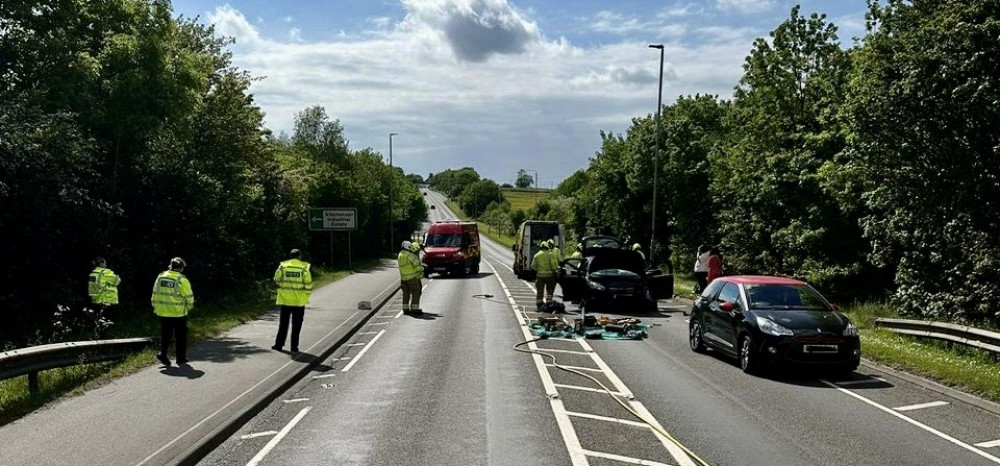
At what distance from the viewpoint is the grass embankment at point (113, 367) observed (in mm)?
9266

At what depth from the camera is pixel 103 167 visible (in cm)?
1933

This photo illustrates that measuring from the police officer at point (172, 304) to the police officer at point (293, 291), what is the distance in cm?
165

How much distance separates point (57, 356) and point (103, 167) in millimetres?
10428

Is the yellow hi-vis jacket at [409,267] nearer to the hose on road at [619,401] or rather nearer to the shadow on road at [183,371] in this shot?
the hose on road at [619,401]

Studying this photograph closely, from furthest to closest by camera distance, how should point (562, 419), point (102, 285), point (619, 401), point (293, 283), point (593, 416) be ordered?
1. point (102, 285)
2. point (293, 283)
3. point (619, 401)
4. point (593, 416)
5. point (562, 419)

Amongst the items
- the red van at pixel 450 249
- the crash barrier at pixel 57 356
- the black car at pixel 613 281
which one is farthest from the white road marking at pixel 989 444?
the red van at pixel 450 249

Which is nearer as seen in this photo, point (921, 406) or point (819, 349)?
point (921, 406)

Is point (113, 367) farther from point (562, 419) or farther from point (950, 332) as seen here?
point (950, 332)

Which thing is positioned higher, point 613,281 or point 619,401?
point 613,281

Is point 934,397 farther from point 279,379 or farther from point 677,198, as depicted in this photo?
point 677,198

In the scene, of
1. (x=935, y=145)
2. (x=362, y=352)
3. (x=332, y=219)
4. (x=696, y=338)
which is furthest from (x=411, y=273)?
(x=332, y=219)

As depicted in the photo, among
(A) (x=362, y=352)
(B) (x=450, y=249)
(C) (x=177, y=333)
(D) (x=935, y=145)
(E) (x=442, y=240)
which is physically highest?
(D) (x=935, y=145)

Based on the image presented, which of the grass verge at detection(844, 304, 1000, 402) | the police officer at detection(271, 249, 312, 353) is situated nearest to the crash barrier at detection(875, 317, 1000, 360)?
the grass verge at detection(844, 304, 1000, 402)

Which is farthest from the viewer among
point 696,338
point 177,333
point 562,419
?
point 696,338
